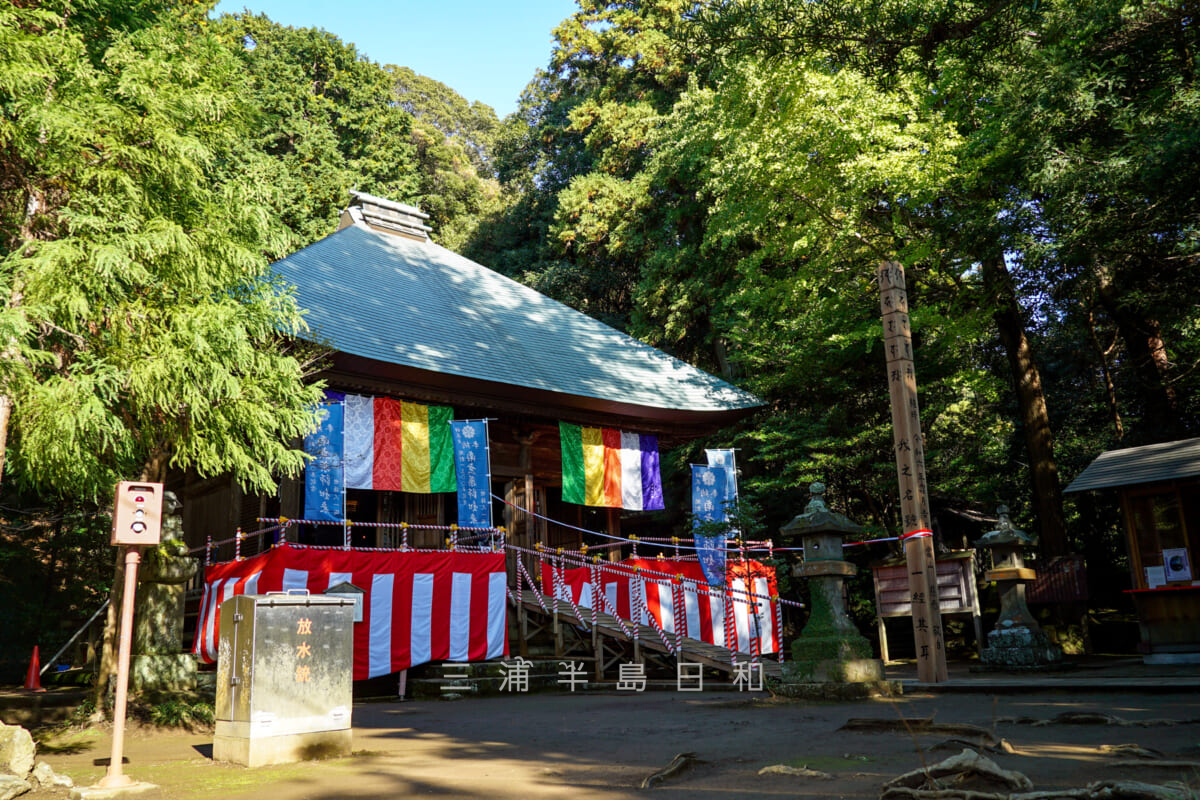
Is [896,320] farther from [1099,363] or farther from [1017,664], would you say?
[1099,363]

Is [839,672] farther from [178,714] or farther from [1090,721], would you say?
[178,714]

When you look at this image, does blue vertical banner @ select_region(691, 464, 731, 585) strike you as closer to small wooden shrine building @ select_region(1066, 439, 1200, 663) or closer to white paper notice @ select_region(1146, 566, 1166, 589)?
small wooden shrine building @ select_region(1066, 439, 1200, 663)

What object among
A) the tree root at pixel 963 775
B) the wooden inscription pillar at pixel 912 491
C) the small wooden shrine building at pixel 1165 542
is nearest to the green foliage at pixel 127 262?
the wooden inscription pillar at pixel 912 491

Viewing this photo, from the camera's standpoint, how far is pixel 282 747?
609 cm

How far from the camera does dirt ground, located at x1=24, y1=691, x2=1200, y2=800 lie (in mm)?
4664

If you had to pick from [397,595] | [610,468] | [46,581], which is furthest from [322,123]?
[397,595]

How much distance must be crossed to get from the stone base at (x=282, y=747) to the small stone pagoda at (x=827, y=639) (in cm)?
501

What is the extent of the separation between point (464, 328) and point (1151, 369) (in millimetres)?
13334

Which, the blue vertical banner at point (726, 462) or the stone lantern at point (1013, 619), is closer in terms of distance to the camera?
the stone lantern at point (1013, 619)

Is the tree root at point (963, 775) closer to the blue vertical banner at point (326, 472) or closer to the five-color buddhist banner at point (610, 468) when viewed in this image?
the blue vertical banner at point (326, 472)

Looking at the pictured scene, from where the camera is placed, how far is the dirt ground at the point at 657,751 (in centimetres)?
466

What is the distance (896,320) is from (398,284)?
12.6 metres

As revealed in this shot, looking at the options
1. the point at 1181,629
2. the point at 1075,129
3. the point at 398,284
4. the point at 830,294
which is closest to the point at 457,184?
the point at 398,284

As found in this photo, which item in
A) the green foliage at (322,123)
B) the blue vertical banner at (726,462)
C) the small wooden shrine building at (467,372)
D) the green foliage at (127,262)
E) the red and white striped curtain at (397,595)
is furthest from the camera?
the green foliage at (322,123)
